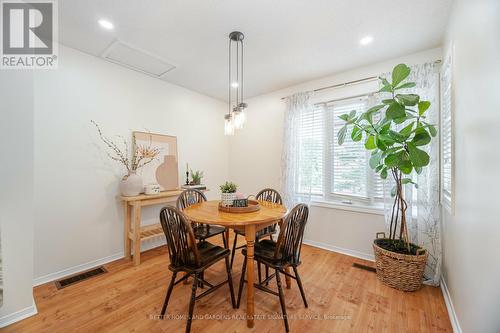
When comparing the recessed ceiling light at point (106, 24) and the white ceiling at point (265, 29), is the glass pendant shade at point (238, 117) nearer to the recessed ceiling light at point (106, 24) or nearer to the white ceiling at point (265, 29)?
the white ceiling at point (265, 29)

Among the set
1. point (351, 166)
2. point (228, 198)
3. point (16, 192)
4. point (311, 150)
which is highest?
point (311, 150)

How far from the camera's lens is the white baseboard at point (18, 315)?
5.24 feet

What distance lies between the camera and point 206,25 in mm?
1978

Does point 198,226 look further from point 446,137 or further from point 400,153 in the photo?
point 446,137

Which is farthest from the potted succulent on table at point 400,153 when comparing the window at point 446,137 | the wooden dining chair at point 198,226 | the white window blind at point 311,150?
the wooden dining chair at point 198,226

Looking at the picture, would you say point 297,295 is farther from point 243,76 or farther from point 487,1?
point 243,76

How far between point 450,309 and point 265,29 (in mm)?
3090

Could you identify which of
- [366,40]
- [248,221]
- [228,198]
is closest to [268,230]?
[228,198]

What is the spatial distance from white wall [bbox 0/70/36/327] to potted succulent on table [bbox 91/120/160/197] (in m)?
0.86

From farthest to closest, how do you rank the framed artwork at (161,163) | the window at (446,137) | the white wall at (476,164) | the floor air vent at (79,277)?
the framed artwork at (161,163) → the floor air vent at (79,277) → the window at (446,137) → the white wall at (476,164)

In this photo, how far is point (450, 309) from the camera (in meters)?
1.74

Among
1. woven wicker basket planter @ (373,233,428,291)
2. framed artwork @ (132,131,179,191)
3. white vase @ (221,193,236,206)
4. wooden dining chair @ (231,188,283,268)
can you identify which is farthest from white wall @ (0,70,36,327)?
woven wicker basket planter @ (373,233,428,291)

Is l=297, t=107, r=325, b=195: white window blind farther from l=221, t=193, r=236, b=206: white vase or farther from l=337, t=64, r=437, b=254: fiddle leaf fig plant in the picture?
l=221, t=193, r=236, b=206: white vase

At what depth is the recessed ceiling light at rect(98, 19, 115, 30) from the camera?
1.93m
